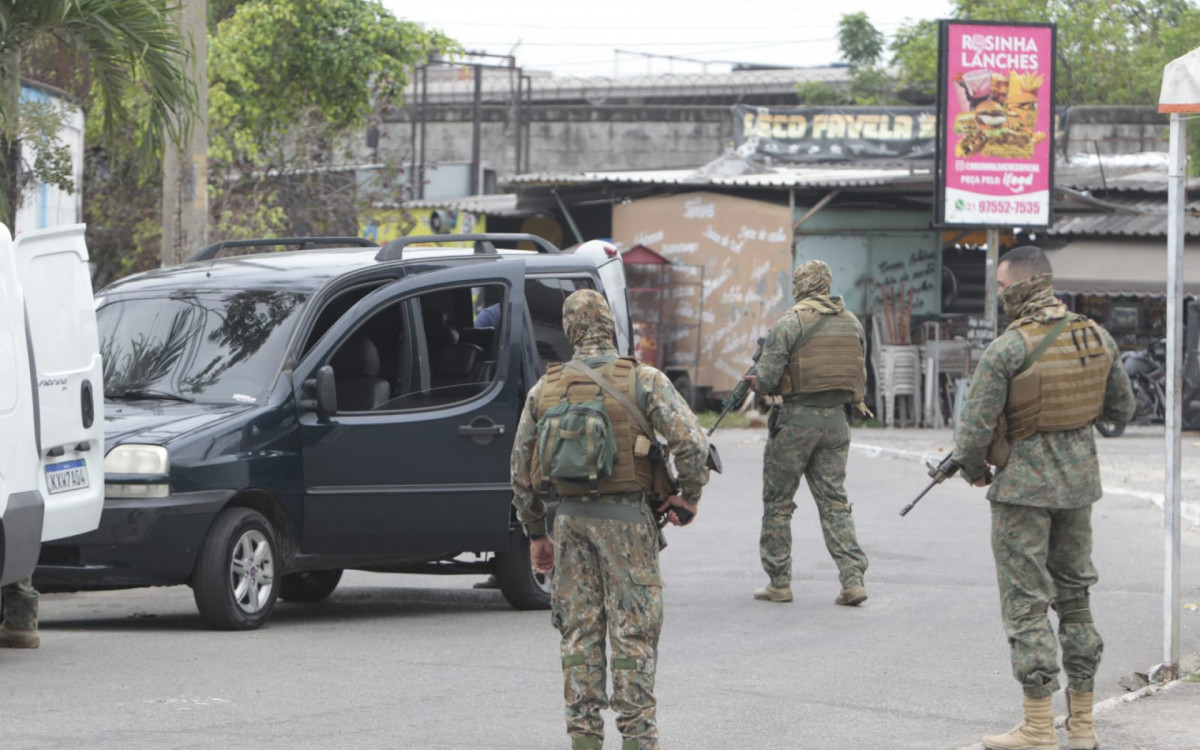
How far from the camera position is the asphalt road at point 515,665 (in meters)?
6.68

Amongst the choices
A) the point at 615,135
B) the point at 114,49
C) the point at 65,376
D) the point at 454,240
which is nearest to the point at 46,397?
the point at 65,376

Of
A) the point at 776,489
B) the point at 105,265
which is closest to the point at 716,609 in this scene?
the point at 776,489

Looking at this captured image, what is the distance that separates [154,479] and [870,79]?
5003 centimetres

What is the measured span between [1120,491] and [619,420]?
41.2ft

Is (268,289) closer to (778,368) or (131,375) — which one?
(131,375)

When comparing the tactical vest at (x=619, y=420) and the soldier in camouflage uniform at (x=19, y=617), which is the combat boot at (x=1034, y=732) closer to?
the tactical vest at (x=619, y=420)

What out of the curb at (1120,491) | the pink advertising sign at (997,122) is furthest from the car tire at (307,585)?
the pink advertising sign at (997,122)

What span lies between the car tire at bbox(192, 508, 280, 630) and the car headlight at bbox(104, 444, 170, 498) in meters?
0.38

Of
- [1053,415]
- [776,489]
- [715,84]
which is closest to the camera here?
[1053,415]

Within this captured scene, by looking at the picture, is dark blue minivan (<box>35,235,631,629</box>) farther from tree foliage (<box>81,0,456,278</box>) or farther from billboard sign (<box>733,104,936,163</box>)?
billboard sign (<box>733,104,936,163</box>)

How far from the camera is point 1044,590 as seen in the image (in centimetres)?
639

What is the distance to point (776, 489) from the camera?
1019 centimetres

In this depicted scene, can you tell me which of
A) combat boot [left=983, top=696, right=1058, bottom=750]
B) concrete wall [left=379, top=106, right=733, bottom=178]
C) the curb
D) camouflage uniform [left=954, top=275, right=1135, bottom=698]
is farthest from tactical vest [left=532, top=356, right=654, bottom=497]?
concrete wall [left=379, top=106, right=733, bottom=178]

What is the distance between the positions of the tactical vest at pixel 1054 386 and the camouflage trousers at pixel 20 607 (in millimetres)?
4596
